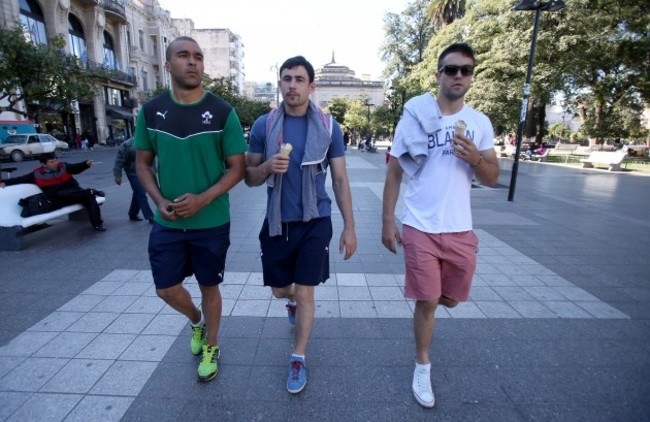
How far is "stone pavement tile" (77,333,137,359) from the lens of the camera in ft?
9.36

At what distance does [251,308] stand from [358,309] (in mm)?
1037

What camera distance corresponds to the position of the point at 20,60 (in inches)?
341

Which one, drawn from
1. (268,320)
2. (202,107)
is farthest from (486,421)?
(202,107)

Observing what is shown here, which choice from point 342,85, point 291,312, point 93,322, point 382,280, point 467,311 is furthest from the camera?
point 342,85

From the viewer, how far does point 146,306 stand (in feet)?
12.0

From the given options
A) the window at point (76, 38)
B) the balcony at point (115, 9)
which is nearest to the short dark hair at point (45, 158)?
the window at point (76, 38)

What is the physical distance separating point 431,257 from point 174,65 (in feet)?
6.53

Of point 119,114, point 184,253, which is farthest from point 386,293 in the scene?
point 119,114

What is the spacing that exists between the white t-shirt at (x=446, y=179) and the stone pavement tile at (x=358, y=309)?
1.46 metres

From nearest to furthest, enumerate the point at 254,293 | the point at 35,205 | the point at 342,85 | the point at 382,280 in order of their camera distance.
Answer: the point at 254,293 < the point at 382,280 < the point at 35,205 < the point at 342,85

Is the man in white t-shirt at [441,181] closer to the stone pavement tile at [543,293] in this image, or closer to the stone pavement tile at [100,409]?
the stone pavement tile at [100,409]

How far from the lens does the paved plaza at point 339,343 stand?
238 centimetres

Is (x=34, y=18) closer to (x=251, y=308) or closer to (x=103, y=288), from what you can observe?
(x=103, y=288)

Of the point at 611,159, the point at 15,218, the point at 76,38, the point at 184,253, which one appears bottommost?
the point at 15,218
